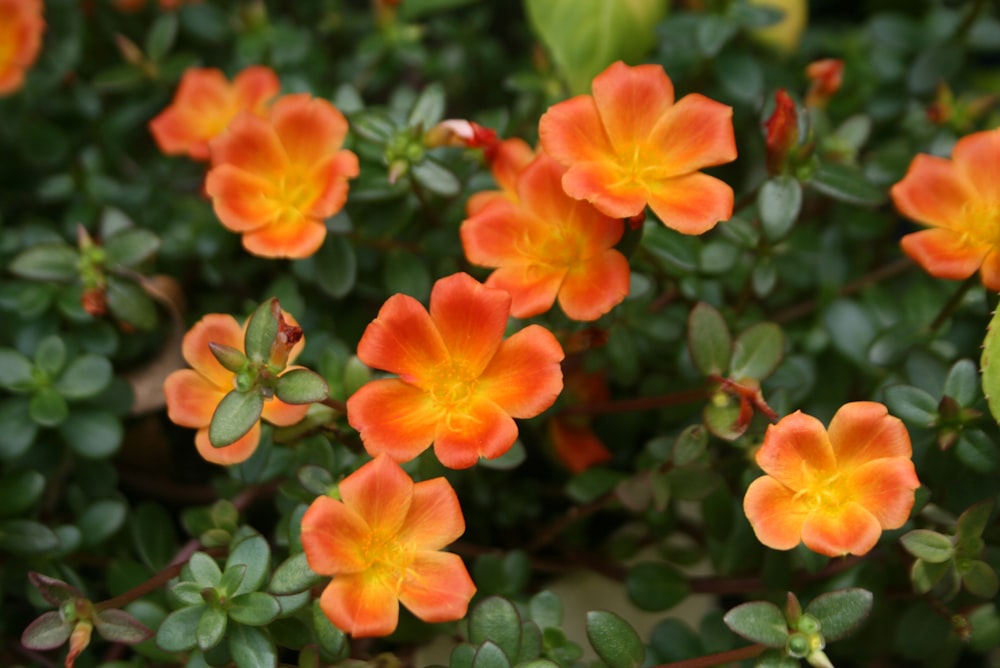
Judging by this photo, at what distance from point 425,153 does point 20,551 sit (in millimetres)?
701

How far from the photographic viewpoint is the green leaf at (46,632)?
102cm

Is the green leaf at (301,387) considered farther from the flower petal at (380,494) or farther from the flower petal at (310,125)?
the flower petal at (310,125)

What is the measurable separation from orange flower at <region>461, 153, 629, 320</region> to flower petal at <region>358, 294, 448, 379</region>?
0.31 feet

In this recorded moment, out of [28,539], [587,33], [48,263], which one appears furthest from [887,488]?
[48,263]

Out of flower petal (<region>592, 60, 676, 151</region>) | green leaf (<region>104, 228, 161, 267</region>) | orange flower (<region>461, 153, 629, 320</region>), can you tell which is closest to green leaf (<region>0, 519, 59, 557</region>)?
green leaf (<region>104, 228, 161, 267</region>)

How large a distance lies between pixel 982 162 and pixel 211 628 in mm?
1022

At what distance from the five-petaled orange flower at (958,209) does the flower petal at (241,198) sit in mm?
772

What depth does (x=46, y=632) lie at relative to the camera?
103cm

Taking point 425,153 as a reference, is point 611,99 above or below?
above

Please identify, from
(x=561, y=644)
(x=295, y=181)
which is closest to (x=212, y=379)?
(x=295, y=181)

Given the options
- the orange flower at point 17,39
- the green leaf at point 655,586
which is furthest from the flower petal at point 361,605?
the orange flower at point 17,39

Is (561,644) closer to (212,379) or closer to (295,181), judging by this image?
(212,379)

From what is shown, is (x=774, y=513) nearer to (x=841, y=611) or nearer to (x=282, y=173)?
(x=841, y=611)

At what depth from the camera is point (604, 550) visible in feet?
4.63
